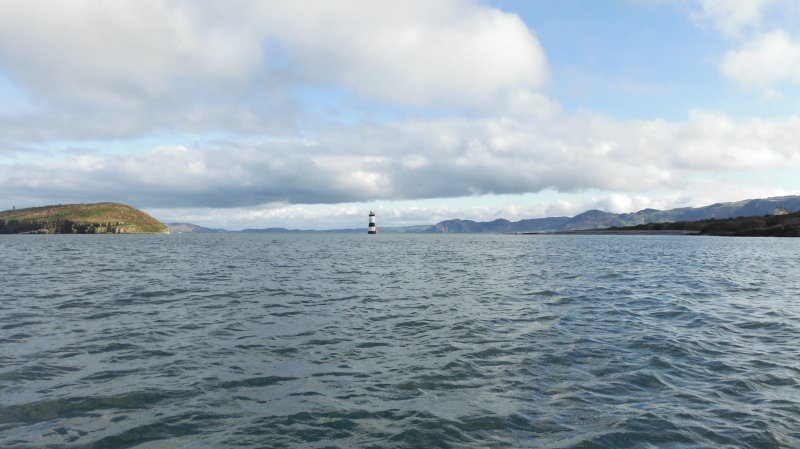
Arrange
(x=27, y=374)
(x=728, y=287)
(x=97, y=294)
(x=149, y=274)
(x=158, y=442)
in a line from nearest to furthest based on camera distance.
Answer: (x=158, y=442) < (x=27, y=374) < (x=97, y=294) < (x=728, y=287) < (x=149, y=274)

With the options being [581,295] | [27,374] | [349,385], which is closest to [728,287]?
[581,295]

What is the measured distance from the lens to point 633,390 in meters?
12.2

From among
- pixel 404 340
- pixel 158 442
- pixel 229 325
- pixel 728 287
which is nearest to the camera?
pixel 158 442

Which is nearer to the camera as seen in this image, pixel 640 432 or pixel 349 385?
pixel 640 432

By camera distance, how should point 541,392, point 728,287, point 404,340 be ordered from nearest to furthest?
point 541,392 < point 404,340 < point 728,287

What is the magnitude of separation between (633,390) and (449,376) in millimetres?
5359

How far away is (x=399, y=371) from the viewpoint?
13.8 metres

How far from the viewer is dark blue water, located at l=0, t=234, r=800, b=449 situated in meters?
9.70

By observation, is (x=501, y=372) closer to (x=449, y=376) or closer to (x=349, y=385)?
(x=449, y=376)

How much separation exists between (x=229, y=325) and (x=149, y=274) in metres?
27.7

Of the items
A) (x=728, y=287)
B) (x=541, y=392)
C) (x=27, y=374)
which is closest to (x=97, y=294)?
(x=27, y=374)

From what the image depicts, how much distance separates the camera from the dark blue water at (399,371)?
9.70 meters

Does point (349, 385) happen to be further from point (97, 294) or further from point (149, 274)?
point (149, 274)

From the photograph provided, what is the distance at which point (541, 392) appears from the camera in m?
12.0
